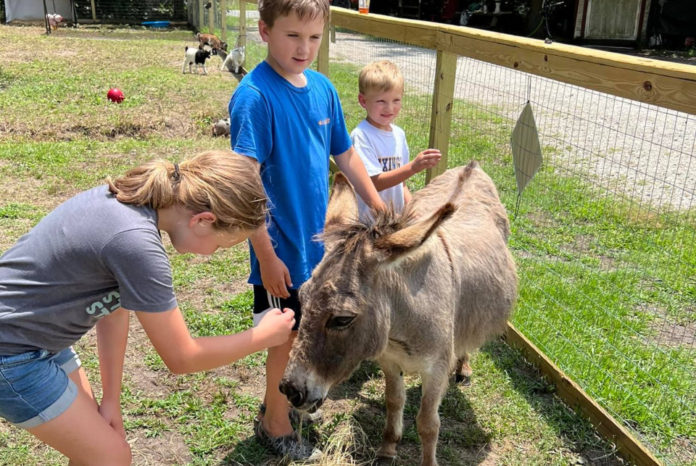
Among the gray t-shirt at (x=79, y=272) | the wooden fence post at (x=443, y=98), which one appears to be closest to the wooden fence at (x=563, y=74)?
the wooden fence post at (x=443, y=98)

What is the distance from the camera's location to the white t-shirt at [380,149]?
12.1 feet

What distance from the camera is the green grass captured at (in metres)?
3.25

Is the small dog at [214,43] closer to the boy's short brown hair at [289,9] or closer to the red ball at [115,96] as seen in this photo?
the red ball at [115,96]

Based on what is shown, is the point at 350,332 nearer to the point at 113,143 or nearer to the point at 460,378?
the point at 460,378

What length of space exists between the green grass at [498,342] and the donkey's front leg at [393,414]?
8 centimetres

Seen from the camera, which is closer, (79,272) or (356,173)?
(79,272)

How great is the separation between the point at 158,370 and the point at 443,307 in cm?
203

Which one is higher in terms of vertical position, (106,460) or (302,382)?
(302,382)

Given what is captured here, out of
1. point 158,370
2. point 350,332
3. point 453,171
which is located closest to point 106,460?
point 350,332

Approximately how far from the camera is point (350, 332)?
96.9 inches

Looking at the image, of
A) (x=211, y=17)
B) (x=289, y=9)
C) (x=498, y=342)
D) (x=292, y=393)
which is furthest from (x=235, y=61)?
(x=292, y=393)

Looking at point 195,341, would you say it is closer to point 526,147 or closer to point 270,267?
point 270,267

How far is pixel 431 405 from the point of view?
9.40 feet

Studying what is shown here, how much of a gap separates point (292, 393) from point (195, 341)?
0.49 metres
